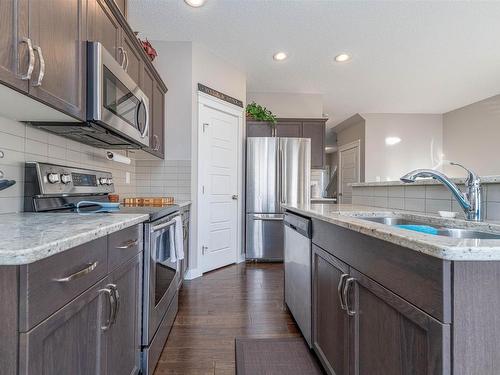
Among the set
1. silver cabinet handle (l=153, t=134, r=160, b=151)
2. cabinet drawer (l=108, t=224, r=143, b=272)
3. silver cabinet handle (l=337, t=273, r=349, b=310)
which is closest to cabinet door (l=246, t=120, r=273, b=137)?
silver cabinet handle (l=153, t=134, r=160, b=151)

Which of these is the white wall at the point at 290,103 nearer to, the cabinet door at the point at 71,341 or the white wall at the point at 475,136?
the white wall at the point at 475,136

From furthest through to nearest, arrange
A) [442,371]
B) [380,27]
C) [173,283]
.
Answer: [380,27]
[173,283]
[442,371]

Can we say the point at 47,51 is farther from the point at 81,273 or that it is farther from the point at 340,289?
the point at 340,289

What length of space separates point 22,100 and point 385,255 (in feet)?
4.72

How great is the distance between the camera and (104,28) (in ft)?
5.44

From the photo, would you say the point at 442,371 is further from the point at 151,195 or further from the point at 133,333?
the point at 151,195

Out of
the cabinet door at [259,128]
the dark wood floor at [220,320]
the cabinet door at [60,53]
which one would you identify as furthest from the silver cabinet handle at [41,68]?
the cabinet door at [259,128]

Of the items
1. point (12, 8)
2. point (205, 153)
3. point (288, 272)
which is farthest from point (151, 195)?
point (12, 8)

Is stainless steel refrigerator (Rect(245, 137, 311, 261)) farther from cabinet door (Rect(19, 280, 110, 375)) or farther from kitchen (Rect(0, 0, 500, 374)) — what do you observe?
cabinet door (Rect(19, 280, 110, 375))

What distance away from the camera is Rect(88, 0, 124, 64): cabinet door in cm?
151

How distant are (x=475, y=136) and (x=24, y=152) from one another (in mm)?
6743

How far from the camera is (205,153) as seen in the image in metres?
3.44

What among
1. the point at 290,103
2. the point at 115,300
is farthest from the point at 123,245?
the point at 290,103

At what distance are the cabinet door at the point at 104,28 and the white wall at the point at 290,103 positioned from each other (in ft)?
10.9
